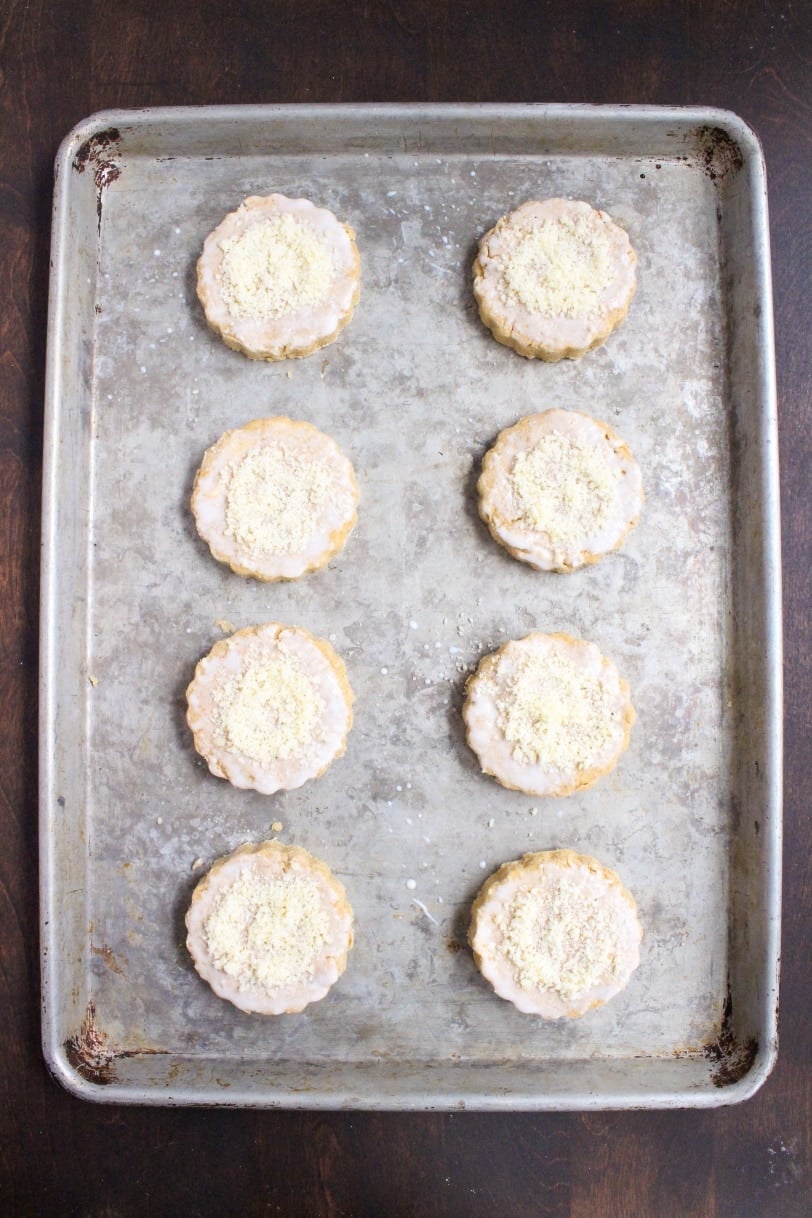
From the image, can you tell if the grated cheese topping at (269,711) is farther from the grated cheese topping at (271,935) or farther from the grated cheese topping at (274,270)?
the grated cheese topping at (274,270)

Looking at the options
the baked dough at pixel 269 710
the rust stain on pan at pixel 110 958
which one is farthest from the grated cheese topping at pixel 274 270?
the rust stain on pan at pixel 110 958

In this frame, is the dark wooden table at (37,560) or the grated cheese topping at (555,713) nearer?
the grated cheese topping at (555,713)

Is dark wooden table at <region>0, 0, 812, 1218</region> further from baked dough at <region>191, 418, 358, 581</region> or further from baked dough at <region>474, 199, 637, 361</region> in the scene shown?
baked dough at <region>191, 418, 358, 581</region>

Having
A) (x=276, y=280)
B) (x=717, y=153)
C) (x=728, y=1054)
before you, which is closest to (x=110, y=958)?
(x=728, y=1054)

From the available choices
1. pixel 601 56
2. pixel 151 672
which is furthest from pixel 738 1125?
pixel 601 56

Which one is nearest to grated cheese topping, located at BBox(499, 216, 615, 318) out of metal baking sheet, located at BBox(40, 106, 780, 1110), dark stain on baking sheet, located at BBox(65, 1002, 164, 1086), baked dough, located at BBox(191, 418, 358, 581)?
metal baking sheet, located at BBox(40, 106, 780, 1110)

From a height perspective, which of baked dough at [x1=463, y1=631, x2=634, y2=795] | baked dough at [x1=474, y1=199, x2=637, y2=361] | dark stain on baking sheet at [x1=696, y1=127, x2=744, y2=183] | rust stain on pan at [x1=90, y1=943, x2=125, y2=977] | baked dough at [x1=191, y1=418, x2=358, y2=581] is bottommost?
rust stain on pan at [x1=90, y1=943, x2=125, y2=977]
